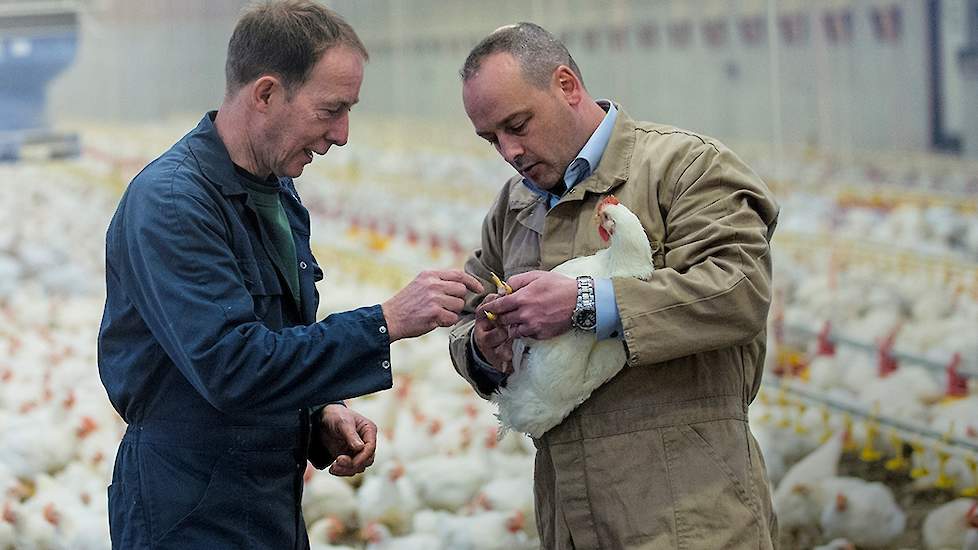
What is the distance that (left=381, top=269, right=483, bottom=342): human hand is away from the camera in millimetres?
2027

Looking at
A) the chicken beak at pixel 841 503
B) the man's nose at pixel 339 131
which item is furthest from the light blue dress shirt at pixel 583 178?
the chicken beak at pixel 841 503

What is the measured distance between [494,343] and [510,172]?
5303 mm

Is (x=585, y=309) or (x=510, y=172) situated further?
(x=510, y=172)

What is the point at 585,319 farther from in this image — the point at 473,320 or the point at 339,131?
the point at 339,131

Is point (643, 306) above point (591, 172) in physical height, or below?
below

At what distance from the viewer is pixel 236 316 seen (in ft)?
6.38

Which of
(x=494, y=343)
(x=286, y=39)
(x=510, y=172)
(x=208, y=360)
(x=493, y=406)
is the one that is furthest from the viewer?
(x=510, y=172)

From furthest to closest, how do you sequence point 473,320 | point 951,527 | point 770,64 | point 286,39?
point 770,64 < point 951,527 < point 473,320 < point 286,39

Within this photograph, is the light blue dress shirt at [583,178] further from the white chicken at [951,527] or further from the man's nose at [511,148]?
the white chicken at [951,527]

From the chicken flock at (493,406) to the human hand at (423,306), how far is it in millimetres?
1878

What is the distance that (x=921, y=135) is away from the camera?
6.31 meters

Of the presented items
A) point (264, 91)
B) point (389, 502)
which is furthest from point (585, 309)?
point (389, 502)

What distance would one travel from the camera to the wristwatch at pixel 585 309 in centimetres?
204

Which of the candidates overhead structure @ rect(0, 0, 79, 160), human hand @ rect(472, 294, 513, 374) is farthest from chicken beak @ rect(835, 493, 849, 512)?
overhead structure @ rect(0, 0, 79, 160)
